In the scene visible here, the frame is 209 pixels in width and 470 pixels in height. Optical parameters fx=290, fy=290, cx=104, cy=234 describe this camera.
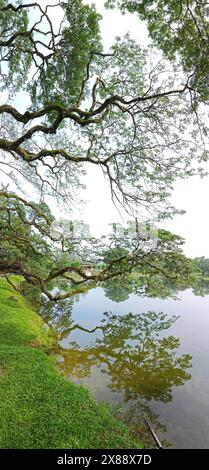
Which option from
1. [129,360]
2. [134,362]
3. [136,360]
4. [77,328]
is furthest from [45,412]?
[77,328]

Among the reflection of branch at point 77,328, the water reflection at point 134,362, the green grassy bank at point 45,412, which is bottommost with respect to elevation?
the green grassy bank at point 45,412

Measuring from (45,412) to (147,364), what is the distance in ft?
21.0

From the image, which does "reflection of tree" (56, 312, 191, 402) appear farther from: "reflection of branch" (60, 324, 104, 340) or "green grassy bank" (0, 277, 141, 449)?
"green grassy bank" (0, 277, 141, 449)

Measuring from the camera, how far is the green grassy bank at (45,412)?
5.31 m

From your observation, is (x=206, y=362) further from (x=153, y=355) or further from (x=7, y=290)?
(x=7, y=290)

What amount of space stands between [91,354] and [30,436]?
288 inches

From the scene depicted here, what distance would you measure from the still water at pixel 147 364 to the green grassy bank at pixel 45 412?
172 cm

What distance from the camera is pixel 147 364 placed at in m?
11.6

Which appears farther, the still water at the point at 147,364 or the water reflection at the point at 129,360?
the water reflection at the point at 129,360

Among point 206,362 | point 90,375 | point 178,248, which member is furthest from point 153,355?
point 178,248

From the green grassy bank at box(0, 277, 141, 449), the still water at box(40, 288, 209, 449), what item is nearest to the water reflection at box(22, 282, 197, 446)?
the still water at box(40, 288, 209, 449)

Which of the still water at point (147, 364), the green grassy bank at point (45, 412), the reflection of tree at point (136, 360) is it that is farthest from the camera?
Result: the reflection of tree at point (136, 360)

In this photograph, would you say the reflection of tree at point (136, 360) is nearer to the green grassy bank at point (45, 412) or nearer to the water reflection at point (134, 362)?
the water reflection at point (134, 362)

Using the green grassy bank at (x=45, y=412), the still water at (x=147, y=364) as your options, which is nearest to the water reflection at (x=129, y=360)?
the still water at (x=147, y=364)
